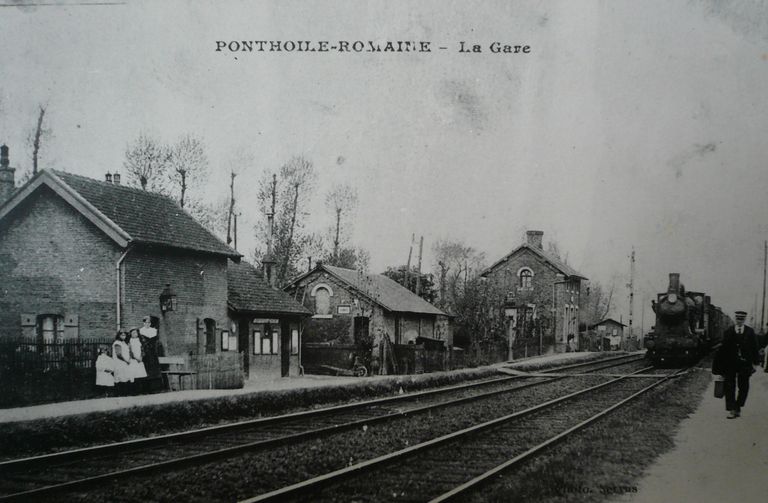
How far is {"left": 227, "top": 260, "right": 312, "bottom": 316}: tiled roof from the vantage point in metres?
21.4

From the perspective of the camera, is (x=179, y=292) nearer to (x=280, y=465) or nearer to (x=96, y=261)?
(x=96, y=261)

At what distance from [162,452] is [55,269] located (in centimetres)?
791

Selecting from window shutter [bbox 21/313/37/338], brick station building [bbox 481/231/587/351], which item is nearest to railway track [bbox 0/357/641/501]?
window shutter [bbox 21/313/37/338]

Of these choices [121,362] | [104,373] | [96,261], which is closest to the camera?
[104,373]

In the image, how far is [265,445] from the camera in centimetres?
920

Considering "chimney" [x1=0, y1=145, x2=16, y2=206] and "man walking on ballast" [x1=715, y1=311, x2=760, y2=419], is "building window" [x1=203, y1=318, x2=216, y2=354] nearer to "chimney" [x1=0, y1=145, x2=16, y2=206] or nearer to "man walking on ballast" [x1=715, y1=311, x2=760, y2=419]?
"chimney" [x1=0, y1=145, x2=16, y2=206]

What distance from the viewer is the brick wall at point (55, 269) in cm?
1499

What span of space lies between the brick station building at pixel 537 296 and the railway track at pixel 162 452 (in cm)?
1403

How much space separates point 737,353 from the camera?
30.4 ft

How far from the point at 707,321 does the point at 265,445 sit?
21951 mm

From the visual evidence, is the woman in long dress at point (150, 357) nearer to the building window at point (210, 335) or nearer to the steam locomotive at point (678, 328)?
the building window at point (210, 335)

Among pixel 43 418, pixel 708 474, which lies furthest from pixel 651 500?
pixel 43 418

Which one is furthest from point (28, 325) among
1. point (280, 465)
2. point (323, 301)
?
point (323, 301)

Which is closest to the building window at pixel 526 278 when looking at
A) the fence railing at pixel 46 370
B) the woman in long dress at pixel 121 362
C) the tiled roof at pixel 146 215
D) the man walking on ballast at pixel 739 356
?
the tiled roof at pixel 146 215
